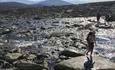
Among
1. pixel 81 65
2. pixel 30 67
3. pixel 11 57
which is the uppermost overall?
pixel 81 65

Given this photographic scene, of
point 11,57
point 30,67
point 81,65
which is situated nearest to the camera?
point 81,65

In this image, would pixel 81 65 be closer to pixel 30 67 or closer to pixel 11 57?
pixel 30 67

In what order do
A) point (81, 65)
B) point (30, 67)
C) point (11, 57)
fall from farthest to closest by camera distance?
point (11, 57) → point (30, 67) → point (81, 65)

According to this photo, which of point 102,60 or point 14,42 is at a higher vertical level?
point 102,60

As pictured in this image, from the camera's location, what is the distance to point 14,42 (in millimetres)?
42219

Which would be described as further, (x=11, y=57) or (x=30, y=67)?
(x=11, y=57)

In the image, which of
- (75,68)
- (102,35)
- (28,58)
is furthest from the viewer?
(102,35)

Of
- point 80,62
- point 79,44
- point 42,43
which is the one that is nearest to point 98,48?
point 79,44

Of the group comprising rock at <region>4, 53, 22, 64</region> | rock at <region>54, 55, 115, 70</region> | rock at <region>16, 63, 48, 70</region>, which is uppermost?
rock at <region>54, 55, 115, 70</region>

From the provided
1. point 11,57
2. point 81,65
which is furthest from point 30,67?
point 11,57

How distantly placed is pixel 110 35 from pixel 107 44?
8.04 m

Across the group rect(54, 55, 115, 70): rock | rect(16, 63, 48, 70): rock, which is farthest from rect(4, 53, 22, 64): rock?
rect(54, 55, 115, 70): rock

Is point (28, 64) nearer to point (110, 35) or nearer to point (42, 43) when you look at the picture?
point (42, 43)

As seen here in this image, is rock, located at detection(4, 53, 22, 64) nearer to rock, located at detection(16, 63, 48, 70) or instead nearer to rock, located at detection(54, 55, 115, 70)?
rock, located at detection(16, 63, 48, 70)
